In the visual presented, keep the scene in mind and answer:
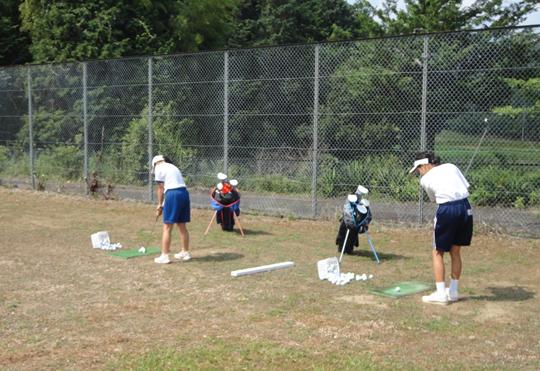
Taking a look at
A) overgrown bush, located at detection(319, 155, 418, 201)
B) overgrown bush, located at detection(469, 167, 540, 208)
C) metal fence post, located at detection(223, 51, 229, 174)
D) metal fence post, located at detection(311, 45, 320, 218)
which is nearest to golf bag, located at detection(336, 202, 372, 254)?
overgrown bush, located at detection(319, 155, 418, 201)

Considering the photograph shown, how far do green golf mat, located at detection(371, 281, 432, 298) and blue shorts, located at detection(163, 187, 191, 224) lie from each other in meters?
2.78

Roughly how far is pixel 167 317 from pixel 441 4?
14.6 metres

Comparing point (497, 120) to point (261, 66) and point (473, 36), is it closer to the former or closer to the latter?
point (473, 36)

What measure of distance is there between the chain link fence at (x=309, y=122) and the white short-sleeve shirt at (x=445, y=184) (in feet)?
13.1

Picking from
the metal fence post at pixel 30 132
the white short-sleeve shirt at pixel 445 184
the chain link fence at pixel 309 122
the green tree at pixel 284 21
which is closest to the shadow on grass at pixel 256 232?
the chain link fence at pixel 309 122

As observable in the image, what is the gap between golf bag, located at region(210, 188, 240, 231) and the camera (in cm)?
1082

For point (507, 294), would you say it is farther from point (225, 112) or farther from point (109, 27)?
point (109, 27)

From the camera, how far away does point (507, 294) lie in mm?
7164

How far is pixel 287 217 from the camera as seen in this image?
12391 mm

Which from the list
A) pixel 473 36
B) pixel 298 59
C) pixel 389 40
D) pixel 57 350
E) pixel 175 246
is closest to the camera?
pixel 57 350

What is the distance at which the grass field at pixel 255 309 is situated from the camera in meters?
5.09

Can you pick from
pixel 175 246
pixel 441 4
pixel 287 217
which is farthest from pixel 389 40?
pixel 441 4

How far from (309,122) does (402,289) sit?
6.62m

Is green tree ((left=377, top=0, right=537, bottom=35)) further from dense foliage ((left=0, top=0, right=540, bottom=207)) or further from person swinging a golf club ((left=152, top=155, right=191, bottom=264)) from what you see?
person swinging a golf club ((left=152, top=155, right=191, bottom=264))
